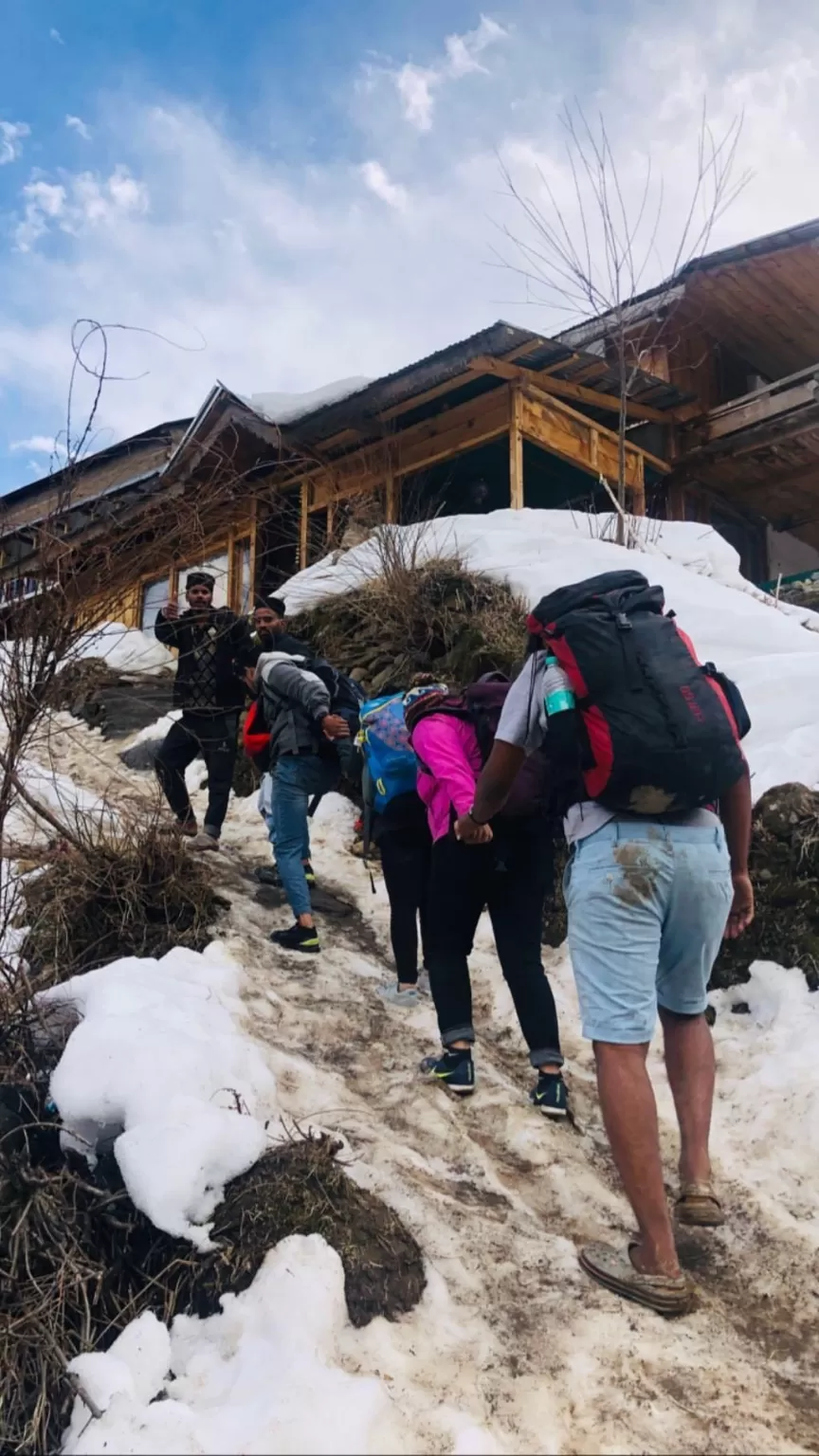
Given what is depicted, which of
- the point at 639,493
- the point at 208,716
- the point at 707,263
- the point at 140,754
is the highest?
the point at 707,263

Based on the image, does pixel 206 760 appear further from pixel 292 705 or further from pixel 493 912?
pixel 493 912

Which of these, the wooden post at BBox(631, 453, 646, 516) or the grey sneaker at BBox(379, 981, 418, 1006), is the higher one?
the wooden post at BBox(631, 453, 646, 516)

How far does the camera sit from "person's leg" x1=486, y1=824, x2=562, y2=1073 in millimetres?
3518

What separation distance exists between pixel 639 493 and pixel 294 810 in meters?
9.06

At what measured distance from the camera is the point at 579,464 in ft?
41.2

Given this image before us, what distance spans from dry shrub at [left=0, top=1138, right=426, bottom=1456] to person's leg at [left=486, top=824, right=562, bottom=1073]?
1047 millimetres

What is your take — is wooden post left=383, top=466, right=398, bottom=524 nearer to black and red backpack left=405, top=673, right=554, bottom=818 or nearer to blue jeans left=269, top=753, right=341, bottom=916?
blue jeans left=269, top=753, right=341, bottom=916

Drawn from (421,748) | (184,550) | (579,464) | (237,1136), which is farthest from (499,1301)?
(579,464)

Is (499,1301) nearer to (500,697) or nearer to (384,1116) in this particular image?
(384,1116)

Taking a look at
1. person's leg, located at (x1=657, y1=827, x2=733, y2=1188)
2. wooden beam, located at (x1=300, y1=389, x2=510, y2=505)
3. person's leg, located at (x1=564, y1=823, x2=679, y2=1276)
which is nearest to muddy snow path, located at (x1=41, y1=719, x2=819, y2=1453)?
person's leg, located at (x1=564, y1=823, x2=679, y2=1276)

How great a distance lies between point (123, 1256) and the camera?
2.47 meters

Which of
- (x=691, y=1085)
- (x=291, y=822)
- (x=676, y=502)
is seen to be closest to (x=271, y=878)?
(x=291, y=822)

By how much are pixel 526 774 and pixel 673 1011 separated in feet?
3.50

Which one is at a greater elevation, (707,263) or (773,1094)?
(707,263)
